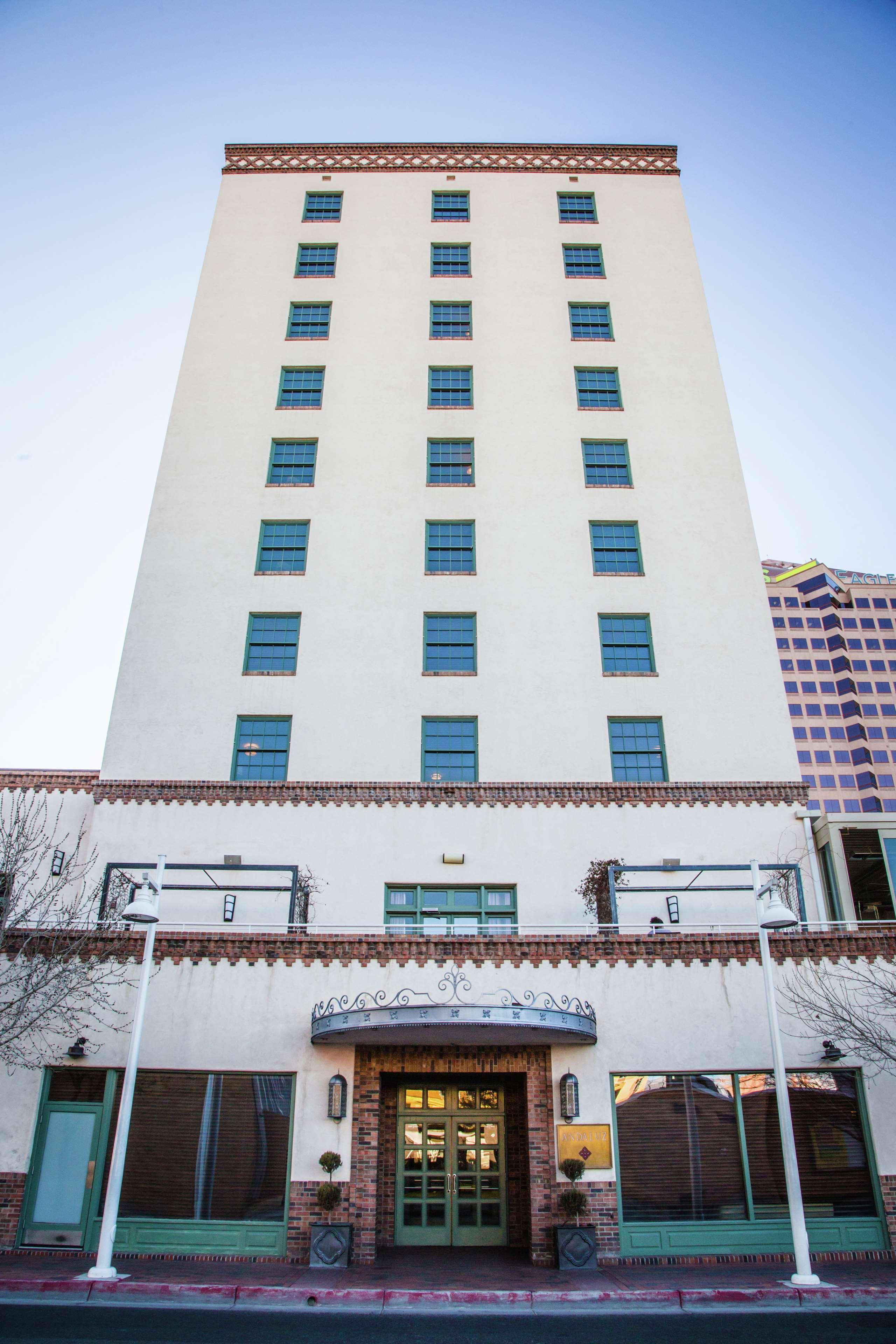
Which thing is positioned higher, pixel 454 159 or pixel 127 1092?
pixel 454 159

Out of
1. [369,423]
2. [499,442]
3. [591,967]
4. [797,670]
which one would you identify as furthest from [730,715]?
[797,670]

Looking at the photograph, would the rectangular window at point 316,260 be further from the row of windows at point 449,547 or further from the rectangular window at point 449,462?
the row of windows at point 449,547

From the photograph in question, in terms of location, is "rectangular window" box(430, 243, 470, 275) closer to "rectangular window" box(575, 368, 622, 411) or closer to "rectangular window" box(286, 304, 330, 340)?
"rectangular window" box(286, 304, 330, 340)

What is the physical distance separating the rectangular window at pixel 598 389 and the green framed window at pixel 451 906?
15016 millimetres

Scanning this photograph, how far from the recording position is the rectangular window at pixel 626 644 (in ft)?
77.6

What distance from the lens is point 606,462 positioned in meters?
26.6

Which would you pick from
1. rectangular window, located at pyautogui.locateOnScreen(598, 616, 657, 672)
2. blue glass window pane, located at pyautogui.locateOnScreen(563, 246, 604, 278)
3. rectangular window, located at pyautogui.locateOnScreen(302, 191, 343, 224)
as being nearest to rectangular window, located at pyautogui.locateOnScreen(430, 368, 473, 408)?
blue glass window pane, located at pyautogui.locateOnScreen(563, 246, 604, 278)

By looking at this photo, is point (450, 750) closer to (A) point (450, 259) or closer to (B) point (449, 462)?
(B) point (449, 462)

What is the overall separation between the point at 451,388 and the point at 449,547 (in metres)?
5.89

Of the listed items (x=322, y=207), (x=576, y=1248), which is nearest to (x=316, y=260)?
(x=322, y=207)

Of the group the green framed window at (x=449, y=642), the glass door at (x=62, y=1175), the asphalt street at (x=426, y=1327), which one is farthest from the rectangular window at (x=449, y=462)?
the asphalt street at (x=426, y=1327)

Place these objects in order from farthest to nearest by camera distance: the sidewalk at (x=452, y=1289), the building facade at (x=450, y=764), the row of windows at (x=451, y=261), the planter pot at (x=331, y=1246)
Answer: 1. the row of windows at (x=451, y=261)
2. the building facade at (x=450, y=764)
3. the planter pot at (x=331, y=1246)
4. the sidewalk at (x=452, y=1289)

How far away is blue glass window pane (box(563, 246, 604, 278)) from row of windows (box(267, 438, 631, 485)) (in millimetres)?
7330

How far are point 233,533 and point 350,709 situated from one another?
6.50 metres
